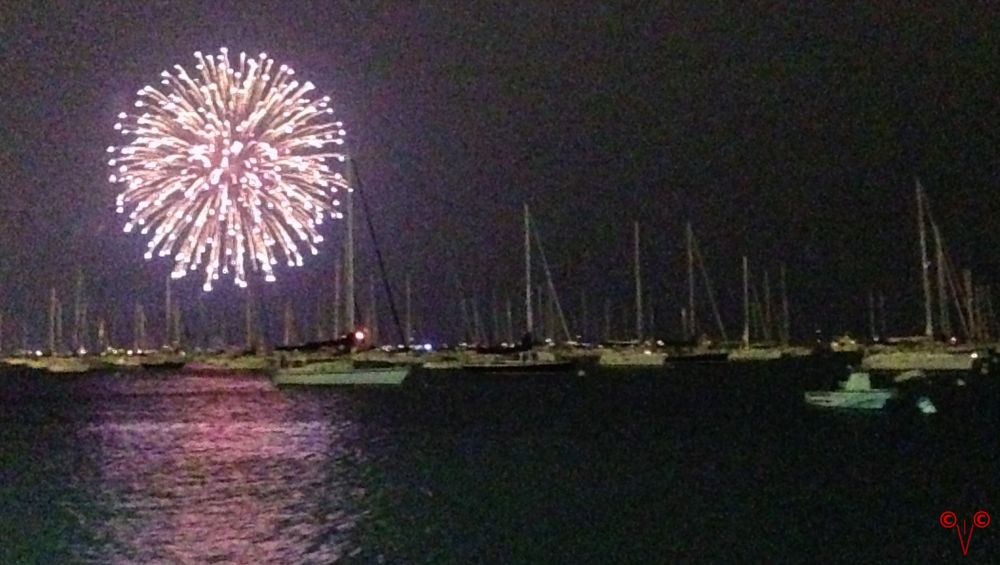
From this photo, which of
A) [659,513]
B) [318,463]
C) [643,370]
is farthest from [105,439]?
[643,370]

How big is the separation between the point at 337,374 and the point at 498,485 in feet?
138

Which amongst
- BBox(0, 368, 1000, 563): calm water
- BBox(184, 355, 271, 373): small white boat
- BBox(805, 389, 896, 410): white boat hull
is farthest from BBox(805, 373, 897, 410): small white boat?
BBox(184, 355, 271, 373): small white boat

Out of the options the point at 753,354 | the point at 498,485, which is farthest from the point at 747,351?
the point at 498,485

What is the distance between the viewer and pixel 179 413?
58719 millimetres

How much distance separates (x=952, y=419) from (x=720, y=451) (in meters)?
13.2

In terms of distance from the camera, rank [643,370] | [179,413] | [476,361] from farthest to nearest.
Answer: [643,370] → [476,361] → [179,413]

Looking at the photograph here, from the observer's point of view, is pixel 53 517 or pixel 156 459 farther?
pixel 156 459

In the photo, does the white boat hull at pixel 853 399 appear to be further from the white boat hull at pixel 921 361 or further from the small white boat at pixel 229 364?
the small white boat at pixel 229 364

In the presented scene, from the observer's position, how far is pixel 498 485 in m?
30.2

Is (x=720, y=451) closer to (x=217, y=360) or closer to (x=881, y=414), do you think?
(x=881, y=414)

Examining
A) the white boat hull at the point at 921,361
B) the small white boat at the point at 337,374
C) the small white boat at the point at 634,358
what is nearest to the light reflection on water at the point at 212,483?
→ the small white boat at the point at 337,374

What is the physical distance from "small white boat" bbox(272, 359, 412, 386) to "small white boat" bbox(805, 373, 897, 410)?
27.3 m

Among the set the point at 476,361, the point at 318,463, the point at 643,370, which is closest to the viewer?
the point at 318,463

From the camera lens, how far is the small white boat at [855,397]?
158ft
